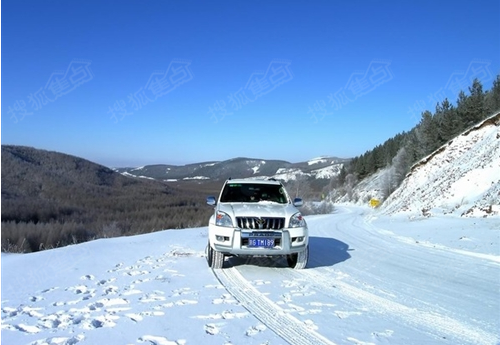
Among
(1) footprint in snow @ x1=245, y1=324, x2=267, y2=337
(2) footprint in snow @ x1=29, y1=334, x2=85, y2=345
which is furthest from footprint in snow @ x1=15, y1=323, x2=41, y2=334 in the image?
(1) footprint in snow @ x1=245, y1=324, x2=267, y2=337

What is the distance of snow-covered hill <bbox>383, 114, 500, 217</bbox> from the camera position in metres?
18.2

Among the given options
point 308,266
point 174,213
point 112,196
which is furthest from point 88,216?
point 308,266

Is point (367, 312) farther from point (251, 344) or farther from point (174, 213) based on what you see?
point (174, 213)

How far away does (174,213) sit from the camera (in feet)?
286

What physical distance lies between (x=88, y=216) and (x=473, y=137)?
255ft

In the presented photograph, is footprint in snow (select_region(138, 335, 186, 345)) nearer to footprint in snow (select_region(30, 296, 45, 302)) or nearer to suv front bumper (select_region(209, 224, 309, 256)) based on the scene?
footprint in snow (select_region(30, 296, 45, 302))

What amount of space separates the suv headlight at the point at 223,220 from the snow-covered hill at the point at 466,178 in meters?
14.1

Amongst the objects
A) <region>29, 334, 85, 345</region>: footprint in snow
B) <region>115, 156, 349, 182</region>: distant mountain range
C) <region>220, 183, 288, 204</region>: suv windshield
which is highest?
<region>115, 156, 349, 182</region>: distant mountain range

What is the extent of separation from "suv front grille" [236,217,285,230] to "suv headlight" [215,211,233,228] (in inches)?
6.9

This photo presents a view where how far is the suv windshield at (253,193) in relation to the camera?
872 cm

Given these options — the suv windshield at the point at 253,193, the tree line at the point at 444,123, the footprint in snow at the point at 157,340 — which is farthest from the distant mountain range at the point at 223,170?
the footprint in snow at the point at 157,340

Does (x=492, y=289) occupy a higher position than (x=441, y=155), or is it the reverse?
(x=441, y=155)

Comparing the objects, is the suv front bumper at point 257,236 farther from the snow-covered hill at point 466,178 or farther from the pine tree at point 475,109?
the pine tree at point 475,109

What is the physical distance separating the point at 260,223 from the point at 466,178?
65.2ft
